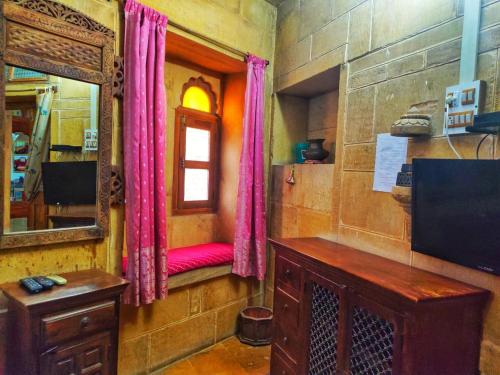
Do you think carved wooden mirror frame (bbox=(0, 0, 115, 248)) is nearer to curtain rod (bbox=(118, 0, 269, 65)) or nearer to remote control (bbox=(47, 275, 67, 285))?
remote control (bbox=(47, 275, 67, 285))

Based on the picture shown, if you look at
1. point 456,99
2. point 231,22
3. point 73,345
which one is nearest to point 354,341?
point 456,99

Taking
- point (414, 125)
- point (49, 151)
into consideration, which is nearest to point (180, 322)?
point (49, 151)

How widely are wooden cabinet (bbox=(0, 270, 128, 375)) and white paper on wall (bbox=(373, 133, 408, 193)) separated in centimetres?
154

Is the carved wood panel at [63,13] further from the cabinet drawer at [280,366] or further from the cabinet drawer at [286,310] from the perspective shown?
the cabinet drawer at [280,366]

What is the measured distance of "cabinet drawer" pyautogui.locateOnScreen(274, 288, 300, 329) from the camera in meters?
1.81

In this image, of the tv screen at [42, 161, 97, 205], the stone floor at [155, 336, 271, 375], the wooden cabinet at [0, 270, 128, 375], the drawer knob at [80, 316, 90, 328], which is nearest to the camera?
the wooden cabinet at [0, 270, 128, 375]

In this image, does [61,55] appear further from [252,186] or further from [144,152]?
[252,186]

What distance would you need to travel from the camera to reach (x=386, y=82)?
1832mm

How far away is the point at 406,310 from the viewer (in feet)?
3.84

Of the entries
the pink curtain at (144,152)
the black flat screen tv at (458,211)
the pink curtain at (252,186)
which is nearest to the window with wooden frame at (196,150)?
the pink curtain at (252,186)

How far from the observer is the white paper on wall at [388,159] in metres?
1.72

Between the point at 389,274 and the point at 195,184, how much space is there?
209 centimetres

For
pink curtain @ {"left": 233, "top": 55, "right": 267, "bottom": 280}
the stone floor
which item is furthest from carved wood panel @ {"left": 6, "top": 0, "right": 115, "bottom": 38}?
the stone floor

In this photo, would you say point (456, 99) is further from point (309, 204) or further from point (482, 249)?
point (309, 204)
